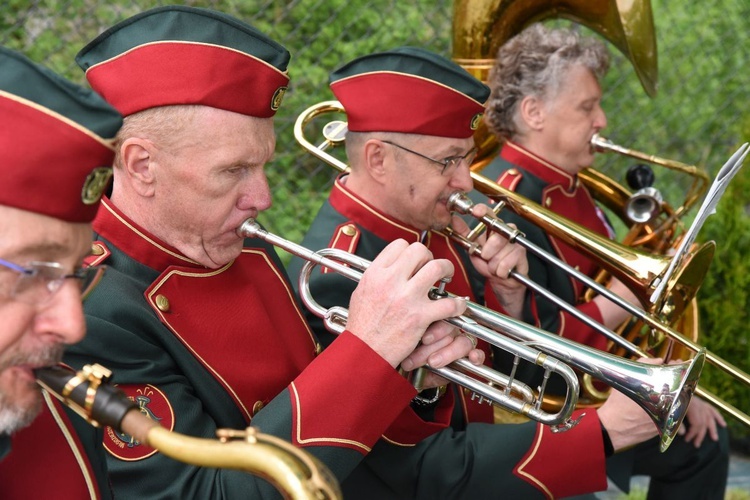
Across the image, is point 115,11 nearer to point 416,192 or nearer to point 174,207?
point 416,192

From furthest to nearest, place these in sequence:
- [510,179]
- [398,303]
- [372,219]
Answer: [510,179], [372,219], [398,303]

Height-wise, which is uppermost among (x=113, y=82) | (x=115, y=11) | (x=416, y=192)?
(x=113, y=82)

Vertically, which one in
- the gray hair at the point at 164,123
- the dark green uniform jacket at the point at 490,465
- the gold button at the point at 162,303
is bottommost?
the dark green uniform jacket at the point at 490,465

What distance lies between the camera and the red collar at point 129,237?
6.73 feet

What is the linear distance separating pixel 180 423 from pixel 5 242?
66 cm

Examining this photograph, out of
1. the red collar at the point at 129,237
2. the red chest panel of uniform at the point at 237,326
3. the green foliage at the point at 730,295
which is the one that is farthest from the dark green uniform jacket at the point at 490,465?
the green foliage at the point at 730,295

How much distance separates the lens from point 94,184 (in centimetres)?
145

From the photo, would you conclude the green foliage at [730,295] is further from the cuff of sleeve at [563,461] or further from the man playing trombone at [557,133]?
the cuff of sleeve at [563,461]

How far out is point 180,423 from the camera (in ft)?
6.19

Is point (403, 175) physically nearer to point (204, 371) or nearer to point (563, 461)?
point (563, 461)

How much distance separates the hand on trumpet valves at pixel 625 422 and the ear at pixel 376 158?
0.93 meters

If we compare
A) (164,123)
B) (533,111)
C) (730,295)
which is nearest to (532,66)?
(533,111)

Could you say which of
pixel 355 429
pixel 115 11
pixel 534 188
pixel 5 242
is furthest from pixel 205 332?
pixel 115 11

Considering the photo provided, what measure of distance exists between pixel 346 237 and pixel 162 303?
82 cm
